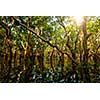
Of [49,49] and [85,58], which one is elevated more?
[49,49]

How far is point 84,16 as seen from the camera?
103 inches

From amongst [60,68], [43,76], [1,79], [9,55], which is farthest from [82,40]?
[1,79]

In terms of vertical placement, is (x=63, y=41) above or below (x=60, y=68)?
above

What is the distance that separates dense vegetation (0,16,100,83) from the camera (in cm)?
260

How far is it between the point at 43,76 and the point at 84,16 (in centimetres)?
79

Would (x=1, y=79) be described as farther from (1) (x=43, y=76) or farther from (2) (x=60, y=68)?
(2) (x=60, y=68)

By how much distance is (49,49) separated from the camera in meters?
2.63

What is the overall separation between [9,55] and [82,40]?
81cm

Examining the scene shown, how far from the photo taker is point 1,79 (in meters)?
2.62

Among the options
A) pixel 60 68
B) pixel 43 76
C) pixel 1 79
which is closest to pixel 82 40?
pixel 60 68

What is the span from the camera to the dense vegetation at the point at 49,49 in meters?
2.60

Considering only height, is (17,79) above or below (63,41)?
below
